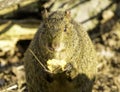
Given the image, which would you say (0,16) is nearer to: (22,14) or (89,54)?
(22,14)

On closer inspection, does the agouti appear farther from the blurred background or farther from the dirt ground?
the blurred background

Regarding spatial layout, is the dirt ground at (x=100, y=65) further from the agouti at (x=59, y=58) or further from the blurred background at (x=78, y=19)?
the agouti at (x=59, y=58)

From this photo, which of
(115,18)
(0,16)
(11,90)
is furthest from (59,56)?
(115,18)

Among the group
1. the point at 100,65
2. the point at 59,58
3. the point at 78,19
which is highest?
the point at 59,58

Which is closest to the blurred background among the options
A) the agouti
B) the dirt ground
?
the dirt ground

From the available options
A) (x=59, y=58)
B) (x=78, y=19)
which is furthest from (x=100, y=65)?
(x=59, y=58)

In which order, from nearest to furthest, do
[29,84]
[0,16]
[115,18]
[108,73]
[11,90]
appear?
[29,84], [11,90], [108,73], [0,16], [115,18]

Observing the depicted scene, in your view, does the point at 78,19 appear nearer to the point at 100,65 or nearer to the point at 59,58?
the point at 100,65

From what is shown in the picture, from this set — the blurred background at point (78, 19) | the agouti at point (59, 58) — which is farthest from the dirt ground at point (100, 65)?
the agouti at point (59, 58)
